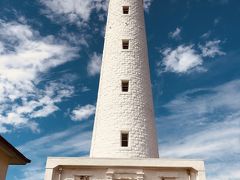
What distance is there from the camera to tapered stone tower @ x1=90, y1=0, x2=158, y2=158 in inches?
615

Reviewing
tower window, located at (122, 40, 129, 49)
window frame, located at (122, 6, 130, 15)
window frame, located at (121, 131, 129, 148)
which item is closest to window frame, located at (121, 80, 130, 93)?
tower window, located at (122, 40, 129, 49)

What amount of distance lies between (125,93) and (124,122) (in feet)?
6.03

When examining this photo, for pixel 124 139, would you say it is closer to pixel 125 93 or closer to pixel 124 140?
pixel 124 140


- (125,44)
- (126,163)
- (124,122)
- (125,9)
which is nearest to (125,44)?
(125,44)

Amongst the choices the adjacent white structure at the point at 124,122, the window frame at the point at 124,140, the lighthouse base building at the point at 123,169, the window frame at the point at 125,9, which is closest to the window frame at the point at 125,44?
the adjacent white structure at the point at 124,122

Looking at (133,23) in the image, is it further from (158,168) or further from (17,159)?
(17,159)

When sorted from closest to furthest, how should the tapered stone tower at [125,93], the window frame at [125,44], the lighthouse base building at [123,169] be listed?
the lighthouse base building at [123,169], the tapered stone tower at [125,93], the window frame at [125,44]

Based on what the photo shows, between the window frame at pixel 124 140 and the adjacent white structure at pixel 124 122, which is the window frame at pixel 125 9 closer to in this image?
the adjacent white structure at pixel 124 122

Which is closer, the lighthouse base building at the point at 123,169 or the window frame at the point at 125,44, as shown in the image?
the lighthouse base building at the point at 123,169

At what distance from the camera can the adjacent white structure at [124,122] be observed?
44.2 ft

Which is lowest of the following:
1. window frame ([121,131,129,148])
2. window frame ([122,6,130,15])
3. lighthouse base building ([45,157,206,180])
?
lighthouse base building ([45,157,206,180])

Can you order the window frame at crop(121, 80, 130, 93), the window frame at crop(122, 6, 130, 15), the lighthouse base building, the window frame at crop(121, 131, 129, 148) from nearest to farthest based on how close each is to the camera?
the lighthouse base building, the window frame at crop(121, 131, 129, 148), the window frame at crop(121, 80, 130, 93), the window frame at crop(122, 6, 130, 15)

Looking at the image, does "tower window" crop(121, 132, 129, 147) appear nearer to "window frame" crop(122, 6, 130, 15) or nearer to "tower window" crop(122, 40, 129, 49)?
"tower window" crop(122, 40, 129, 49)

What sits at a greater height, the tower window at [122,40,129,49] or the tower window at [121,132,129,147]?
the tower window at [122,40,129,49]
